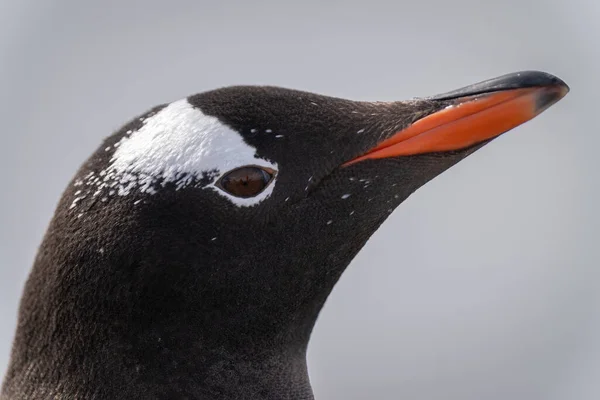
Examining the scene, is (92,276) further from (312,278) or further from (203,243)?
(312,278)

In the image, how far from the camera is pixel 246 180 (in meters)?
2.39

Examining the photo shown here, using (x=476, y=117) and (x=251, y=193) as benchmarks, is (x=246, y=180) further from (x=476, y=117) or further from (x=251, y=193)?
(x=476, y=117)

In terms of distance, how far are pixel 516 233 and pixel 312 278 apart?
8.31m

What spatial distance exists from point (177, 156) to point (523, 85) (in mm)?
808

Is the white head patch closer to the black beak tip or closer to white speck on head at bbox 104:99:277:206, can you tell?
white speck on head at bbox 104:99:277:206

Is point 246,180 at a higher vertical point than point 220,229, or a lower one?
higher

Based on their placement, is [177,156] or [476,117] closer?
[177,156]

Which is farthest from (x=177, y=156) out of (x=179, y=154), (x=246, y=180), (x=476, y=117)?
(x=476, y=117)

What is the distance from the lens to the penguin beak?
2473 mm

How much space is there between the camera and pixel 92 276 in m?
2.33

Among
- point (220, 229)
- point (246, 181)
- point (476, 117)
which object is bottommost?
point (220, 229)

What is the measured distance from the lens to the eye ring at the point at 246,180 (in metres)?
2.36

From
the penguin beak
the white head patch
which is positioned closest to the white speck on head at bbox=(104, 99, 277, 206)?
the white head patch

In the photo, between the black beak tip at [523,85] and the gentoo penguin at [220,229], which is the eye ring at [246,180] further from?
the black beak tip at [523,85]
